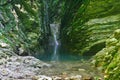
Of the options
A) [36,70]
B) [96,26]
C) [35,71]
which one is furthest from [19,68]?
[96,26]

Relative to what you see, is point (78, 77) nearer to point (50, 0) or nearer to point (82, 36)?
point (82, 36)

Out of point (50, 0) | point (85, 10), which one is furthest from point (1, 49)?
point (50, 0)

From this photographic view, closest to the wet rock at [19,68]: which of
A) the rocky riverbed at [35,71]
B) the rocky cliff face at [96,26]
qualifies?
the rocky riverbed at [35,71]

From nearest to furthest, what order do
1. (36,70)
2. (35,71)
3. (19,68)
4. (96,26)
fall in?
(35,71) < (36,70) < (19,68) < (96,26)

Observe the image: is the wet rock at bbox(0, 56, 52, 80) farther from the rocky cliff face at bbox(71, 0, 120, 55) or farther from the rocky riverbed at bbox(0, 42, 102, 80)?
the rocky cliff face at bbox(71, 0, 120, 55)

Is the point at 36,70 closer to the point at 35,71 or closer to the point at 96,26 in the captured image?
the point at 35,71

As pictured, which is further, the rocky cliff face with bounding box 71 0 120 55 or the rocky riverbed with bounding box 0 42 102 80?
the rocky cliff face with bounding box 71 0 120 55

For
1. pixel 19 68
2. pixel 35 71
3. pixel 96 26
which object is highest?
pixel 96 26

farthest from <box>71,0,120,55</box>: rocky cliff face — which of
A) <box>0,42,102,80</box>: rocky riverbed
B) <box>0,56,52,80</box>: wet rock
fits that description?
<box>0,56,52,80</box>: wet rock

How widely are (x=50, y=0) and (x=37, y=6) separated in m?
3.07

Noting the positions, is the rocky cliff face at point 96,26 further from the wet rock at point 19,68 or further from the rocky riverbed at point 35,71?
the rocky riverbed at point 35,71

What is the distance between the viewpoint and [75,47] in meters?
33.9

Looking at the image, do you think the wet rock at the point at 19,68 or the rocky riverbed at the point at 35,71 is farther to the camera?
the wet rock at the point at 19,68

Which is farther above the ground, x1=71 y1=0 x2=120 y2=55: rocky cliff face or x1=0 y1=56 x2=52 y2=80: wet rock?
x1=71 y1=0 x2=120 y2=55: rocky cliff face
